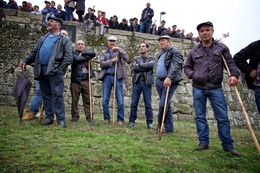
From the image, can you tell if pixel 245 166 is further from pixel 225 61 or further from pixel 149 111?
pixel 149 111

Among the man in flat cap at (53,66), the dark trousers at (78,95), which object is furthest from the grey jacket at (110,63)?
the man in flat cap at (53,66)

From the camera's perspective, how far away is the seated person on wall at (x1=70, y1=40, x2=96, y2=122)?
18.2ft

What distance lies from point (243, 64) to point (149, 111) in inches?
105

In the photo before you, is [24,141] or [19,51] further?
[19,51]

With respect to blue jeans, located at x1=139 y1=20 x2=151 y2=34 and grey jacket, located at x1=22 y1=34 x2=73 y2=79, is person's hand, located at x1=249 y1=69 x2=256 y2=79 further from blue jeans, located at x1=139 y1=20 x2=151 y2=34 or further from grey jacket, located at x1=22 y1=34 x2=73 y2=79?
blue jeans, located at x1=139 y1=20 x2=151 y2=34

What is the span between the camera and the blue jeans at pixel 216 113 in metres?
3.46

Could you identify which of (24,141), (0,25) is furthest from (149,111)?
(0,25)

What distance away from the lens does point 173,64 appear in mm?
4945

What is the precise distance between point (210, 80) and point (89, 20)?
6.62m

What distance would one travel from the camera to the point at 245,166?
9.44ft

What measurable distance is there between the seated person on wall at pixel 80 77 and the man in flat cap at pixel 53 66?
80 cm

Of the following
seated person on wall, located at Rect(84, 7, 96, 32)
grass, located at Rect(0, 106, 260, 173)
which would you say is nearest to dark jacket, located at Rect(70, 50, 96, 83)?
grass, located at Rect(0, 106, 260, 173)

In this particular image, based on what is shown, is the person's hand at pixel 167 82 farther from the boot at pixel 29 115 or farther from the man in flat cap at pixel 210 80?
the boot at pixel 29 115

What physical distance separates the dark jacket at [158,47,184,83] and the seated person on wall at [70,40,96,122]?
6.01 feet
